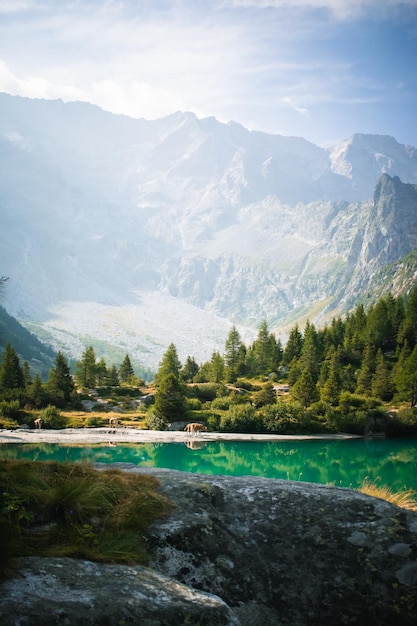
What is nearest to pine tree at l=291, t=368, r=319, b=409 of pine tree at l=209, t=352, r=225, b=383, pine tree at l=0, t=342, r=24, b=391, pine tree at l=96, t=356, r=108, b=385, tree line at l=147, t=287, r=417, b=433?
tree line at l=147, t=287, r=417, b=433

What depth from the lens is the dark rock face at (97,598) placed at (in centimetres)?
386

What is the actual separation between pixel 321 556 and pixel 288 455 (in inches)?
2438

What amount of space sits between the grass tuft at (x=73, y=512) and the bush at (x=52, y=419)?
80.9 m

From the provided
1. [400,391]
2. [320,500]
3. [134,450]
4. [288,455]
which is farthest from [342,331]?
[320,500]

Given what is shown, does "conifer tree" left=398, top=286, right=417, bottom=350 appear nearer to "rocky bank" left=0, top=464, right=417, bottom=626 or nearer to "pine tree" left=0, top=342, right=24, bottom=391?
"pine tree" left=0, top=342, right=24, bottom=391

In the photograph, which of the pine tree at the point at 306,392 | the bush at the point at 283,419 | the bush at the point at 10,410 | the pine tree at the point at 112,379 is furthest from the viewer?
the pine tree at the point at 112,379

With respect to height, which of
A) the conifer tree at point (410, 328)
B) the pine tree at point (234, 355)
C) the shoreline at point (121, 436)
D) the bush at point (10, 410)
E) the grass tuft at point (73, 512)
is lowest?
the shoreline at point (121, 436)

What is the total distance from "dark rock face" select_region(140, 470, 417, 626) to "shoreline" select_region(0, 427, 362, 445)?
6738 cm

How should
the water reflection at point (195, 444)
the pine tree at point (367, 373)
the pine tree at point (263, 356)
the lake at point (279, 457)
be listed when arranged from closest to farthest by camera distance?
the lake at point (279, 457)
the water reflection at point (195, 444)
the pine tree at point (367, 373)
the pine tree at point (263, 356)

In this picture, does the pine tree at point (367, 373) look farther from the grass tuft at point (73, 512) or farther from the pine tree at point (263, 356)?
the grass tuft at point (73, 512)

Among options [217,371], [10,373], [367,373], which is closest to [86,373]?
[10,373]

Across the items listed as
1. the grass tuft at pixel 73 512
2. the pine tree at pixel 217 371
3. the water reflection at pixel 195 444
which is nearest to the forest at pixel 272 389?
the pine tree at pixel 217 371

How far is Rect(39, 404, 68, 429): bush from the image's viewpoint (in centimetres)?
8212

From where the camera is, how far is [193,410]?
3644 inches
